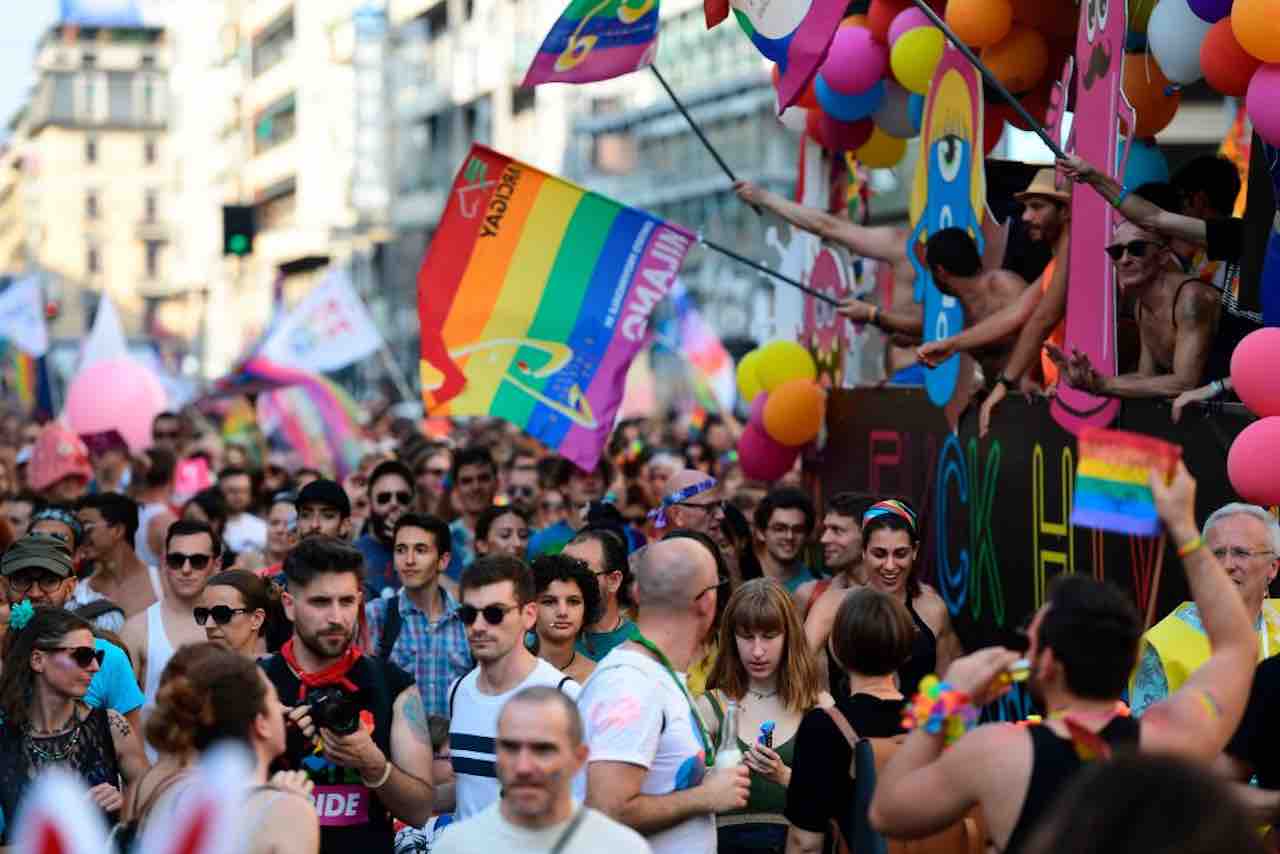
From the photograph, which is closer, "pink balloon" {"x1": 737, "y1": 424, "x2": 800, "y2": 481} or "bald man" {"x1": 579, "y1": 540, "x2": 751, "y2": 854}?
"bald man" {"x1": 579, "y1": 540, "x2": 751, "y2": 854}

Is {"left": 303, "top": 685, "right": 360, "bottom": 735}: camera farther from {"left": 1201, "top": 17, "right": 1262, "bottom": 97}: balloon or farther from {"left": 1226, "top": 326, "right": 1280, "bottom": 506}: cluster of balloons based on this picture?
{"left": 1201, "top": 17, "right": 1262, "bottom": 97}: balloon

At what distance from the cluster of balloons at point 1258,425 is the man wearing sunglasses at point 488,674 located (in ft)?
7.39

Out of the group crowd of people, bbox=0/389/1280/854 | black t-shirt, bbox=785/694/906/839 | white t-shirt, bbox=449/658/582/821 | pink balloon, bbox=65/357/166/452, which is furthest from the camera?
pink balloon, bbox=65/357/166/452

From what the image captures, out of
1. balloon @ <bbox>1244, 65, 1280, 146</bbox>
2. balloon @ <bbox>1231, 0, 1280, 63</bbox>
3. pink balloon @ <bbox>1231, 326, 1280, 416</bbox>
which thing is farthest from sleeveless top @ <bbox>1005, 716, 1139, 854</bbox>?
balloon @ <bbox>1231, 0, 1280, 63</bbox>

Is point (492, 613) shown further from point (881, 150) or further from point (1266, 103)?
point (881, 150)

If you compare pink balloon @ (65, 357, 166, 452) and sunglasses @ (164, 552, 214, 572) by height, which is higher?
pink balloon @ (65, 357, 166, 452)

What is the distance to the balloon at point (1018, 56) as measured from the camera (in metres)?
11.0

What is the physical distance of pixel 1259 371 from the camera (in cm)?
713

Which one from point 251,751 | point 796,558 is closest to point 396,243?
point 796,558

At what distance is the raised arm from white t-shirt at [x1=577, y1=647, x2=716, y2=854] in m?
1.46

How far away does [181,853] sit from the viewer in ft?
11.6

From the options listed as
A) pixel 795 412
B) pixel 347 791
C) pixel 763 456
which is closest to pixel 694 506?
pixel 795 412

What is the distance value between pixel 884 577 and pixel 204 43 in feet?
304

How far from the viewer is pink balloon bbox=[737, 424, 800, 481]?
13.4 meters
